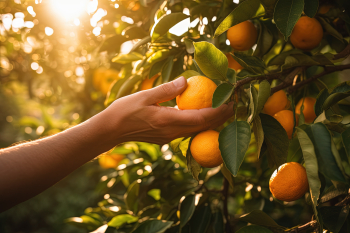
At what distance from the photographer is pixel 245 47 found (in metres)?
0.93

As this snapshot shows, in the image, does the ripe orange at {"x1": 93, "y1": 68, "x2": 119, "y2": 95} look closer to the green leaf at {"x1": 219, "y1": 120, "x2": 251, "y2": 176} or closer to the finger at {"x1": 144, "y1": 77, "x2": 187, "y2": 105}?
the finger at {"x1": 144, "y1": 77, "x2": 187, "y2": 105}

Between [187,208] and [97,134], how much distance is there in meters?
0.50

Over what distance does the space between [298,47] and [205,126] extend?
46 centimetres

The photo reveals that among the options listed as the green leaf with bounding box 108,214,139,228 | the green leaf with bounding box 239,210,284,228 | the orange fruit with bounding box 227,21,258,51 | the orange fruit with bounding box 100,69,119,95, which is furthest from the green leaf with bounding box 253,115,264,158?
the orange fruit with bounding box 100,69,119,95

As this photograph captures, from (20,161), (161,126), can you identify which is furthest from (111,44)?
(20,161)

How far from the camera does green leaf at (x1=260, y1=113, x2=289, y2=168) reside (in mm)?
705

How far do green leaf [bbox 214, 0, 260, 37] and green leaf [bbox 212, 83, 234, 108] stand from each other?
158mm

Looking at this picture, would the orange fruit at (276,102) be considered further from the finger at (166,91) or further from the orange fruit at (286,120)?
the finger at (166,91)

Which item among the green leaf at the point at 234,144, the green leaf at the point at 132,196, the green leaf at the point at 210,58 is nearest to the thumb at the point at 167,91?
the green leaf at the point at 210,58

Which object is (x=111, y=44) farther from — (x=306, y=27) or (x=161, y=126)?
(x=306, y=27)

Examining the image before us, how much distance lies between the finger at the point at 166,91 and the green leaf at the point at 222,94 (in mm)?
152

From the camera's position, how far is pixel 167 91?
792 mm

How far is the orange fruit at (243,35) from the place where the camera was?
0.88m

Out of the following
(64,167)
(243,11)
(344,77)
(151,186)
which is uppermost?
(243,11)
